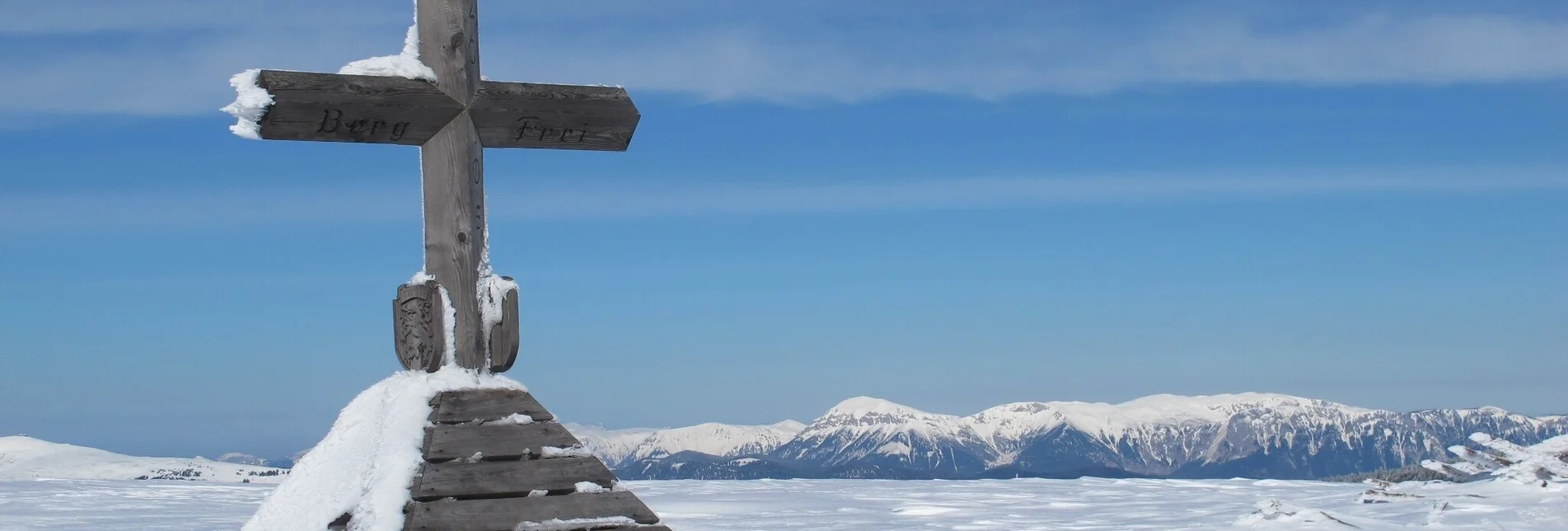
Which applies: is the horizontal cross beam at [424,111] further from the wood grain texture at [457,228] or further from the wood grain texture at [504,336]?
the wood grain texture at [504,336]

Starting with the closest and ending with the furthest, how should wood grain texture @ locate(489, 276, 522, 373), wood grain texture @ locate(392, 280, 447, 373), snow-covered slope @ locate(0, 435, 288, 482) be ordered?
wood grain texture @ locate(392, 280, 447, 373)
wood grain texture @ locate(489, 276, 522, 373)
snow-covered slope @ locate(0, 435, 288, 482)

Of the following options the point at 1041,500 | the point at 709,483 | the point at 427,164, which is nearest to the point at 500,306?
the point at 427,164

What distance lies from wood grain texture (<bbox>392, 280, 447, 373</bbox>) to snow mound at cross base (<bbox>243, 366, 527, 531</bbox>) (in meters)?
0.08

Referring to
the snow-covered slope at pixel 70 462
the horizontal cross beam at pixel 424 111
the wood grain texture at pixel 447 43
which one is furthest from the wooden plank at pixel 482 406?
the snow-covered slope at pixel 70 462

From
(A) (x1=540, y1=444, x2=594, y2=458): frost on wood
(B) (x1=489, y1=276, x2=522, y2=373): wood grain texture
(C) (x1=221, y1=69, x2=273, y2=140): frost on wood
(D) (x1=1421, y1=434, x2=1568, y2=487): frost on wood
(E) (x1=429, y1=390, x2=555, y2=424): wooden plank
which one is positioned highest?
(C) (x1=221, y1=69, x2=273, y2=140): frost on wood

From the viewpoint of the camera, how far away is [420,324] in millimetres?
6043

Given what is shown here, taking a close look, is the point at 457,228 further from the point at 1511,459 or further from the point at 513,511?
the point at 1511,459

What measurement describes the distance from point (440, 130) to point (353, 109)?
404 millimetres

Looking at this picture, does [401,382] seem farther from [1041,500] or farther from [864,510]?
[1041,500]

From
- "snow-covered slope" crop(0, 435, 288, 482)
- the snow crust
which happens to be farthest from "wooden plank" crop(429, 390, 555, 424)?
"snow-covered slope" crop(0, 435, 288, 482)

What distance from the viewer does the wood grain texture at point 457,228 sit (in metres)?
6.10

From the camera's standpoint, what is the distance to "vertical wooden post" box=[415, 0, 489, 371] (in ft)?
20.0

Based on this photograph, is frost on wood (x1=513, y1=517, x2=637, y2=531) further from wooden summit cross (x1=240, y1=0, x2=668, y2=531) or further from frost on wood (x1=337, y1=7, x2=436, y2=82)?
frost on wood (x1=337, y1=7, x2=436, y2=82)

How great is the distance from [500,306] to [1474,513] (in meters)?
9.15
